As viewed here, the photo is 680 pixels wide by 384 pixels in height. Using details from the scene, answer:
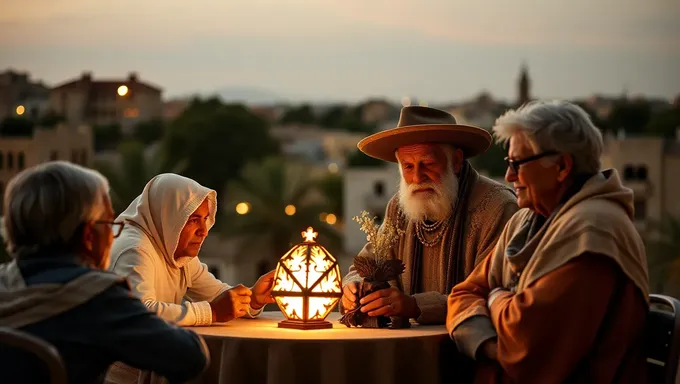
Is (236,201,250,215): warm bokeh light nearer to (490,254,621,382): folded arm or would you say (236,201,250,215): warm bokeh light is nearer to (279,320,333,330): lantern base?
(279,320,333,330): lantern base

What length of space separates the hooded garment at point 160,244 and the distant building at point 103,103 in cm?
2280

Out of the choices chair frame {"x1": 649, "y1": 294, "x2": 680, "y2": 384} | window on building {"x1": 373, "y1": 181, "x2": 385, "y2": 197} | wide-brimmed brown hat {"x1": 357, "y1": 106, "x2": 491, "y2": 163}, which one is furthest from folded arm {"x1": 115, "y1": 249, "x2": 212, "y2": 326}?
window on building {"x1": 373, "y1": 181, "x2": 385, "y2": 197}

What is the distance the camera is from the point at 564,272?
3.48m

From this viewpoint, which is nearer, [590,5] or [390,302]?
[390,302]

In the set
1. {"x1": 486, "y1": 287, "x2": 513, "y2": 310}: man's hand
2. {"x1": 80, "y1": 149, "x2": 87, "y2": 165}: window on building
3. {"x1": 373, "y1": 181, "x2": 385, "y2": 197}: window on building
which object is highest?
{"x1": 486, "y1": 287, "x2": 513, "y2": 310}: man's hand

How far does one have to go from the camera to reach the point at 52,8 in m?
52.5

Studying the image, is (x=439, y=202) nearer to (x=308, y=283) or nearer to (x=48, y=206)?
(x=308, y=283)

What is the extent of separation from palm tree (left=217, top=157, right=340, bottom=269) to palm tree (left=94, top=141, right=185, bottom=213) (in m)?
3.86

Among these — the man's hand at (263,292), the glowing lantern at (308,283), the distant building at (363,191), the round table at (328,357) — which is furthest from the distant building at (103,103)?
the round table at (328,357)

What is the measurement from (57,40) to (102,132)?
9.91 meters

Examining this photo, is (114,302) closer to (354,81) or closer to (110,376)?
(110,376)

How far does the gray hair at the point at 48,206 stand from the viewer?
117 inches

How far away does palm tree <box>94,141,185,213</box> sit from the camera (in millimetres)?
31219

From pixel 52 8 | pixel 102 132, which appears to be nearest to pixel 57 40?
pixel 52 8
